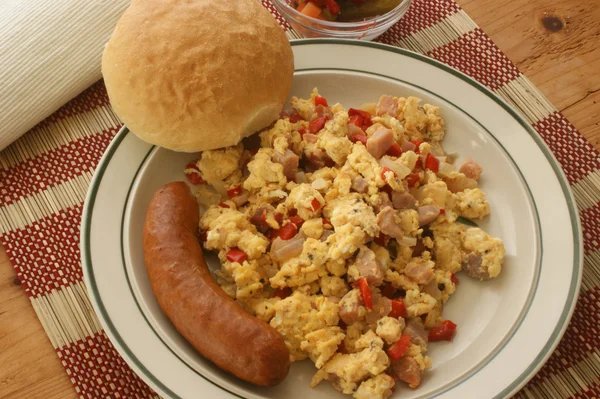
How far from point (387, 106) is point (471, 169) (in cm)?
49

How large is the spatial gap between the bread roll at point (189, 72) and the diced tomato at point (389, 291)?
0.89 metres

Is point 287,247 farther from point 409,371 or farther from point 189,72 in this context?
point 189,72

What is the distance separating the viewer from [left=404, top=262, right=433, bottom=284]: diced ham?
2398 mm

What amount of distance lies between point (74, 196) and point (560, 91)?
253 cm

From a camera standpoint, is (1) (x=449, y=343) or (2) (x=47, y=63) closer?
(1) (x=449, y=343)

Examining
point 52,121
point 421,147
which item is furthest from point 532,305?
point 52,121

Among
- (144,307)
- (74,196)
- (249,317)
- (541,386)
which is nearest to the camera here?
(249,317)

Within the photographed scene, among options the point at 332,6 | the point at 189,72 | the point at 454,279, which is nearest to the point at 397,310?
the point at 454,279

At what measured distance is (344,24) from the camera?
10.2 ft

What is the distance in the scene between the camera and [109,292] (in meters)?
2.24

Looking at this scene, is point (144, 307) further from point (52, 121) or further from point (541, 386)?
point (541, 386)

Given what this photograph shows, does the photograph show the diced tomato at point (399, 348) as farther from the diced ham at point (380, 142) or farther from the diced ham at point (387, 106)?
the diced ham at point (387, 106)

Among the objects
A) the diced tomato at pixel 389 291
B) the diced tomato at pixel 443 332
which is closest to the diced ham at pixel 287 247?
the diced tomato at pixel 389 291

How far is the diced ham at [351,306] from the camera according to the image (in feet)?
7.45
